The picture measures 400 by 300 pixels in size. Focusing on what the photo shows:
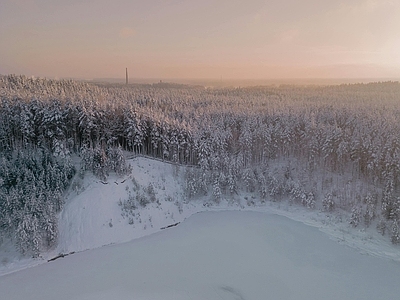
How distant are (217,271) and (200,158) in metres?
16.7

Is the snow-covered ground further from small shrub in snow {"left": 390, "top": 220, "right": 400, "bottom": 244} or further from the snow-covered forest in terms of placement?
the snow-covered forest

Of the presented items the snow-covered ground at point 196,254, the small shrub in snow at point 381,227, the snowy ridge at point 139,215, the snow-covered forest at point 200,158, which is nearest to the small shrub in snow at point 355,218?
the snow-covered forest at point 200,158

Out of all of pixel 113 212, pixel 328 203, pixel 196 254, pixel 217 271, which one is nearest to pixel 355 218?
pixel 328 203

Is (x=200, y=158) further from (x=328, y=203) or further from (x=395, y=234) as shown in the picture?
(x=395, y=234)

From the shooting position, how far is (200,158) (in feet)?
108

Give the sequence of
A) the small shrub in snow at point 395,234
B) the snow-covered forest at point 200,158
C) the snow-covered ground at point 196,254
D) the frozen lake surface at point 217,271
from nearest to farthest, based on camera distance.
Result: the frozen lake surface at point 217,271 → the snow-covered ground at point 196,254 → the small shrub in snow at point 395,234 → the snow-covered forest at point 200,158

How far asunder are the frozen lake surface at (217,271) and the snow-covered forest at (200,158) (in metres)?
3.23

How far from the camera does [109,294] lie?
51.4 ft

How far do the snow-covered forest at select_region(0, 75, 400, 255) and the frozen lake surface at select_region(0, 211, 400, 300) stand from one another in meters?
3.23

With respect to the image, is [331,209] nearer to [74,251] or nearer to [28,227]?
[74,251]

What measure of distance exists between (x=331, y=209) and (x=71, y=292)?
2134cm

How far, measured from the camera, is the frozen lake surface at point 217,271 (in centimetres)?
1566

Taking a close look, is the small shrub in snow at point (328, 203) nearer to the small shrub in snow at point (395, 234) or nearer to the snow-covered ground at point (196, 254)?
the snow-covered ground at point (196, 254)

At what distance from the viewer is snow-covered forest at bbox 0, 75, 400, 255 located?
22.5m
